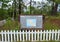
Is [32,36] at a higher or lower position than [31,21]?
lower

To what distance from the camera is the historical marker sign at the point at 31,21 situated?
9453mm

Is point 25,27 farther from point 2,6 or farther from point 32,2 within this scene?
point 32,2

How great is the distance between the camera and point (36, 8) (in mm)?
17359

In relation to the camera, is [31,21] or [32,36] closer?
[32,36]

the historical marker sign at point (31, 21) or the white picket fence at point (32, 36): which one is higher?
the historical marker sign at point (31, 21)

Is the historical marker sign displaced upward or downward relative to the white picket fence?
upward

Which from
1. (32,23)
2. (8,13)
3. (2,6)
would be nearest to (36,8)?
(8,13)

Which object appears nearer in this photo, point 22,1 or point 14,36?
point 14,36

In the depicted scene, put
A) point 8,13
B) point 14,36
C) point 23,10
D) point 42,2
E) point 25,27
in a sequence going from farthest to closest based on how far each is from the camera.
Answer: point 42,2, point 23,10, point 8,13, point 25,27, point 14,36

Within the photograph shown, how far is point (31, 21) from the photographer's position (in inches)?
374

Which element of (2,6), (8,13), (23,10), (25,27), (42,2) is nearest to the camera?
(25,27)

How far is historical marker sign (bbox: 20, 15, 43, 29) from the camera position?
945cm

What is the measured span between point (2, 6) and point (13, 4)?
225 cm

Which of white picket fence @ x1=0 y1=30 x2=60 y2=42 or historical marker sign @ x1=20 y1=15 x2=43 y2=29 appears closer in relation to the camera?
white picket fence @ x1=0 y1=30 x2=60 y2=42
